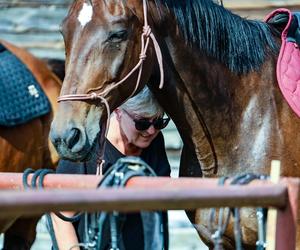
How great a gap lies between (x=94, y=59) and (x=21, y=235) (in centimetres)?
252

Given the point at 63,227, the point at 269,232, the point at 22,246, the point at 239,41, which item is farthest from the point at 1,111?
the point at 269,232

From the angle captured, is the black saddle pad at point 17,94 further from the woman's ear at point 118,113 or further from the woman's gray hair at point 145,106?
the woman's gray hair at point 145,106

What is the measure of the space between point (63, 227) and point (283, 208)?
1.57m

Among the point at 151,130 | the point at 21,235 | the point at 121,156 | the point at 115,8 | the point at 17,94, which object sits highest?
the point at 115,8

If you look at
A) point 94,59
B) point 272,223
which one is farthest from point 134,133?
point 272,223

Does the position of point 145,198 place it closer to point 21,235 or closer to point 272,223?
point 272,223

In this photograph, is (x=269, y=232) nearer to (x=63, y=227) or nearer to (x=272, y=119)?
A: (x=272, y=119)

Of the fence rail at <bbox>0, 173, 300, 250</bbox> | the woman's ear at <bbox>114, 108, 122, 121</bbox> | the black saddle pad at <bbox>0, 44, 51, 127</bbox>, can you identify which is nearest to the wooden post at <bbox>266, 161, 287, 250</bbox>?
the fence rail at <bbox>0, 173, 300, 250</bbox>

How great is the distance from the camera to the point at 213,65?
3303 millimetres

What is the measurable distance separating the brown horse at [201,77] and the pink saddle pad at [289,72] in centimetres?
4

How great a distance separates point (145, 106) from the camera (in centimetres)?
358

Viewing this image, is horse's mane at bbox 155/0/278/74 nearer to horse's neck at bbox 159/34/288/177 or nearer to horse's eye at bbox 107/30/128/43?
horse's neck at bbox 159/34/288/177

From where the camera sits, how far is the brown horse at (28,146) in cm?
525

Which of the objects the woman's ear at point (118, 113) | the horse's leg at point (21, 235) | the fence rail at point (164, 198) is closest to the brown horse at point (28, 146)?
the horse's leg at point (21, 235)
